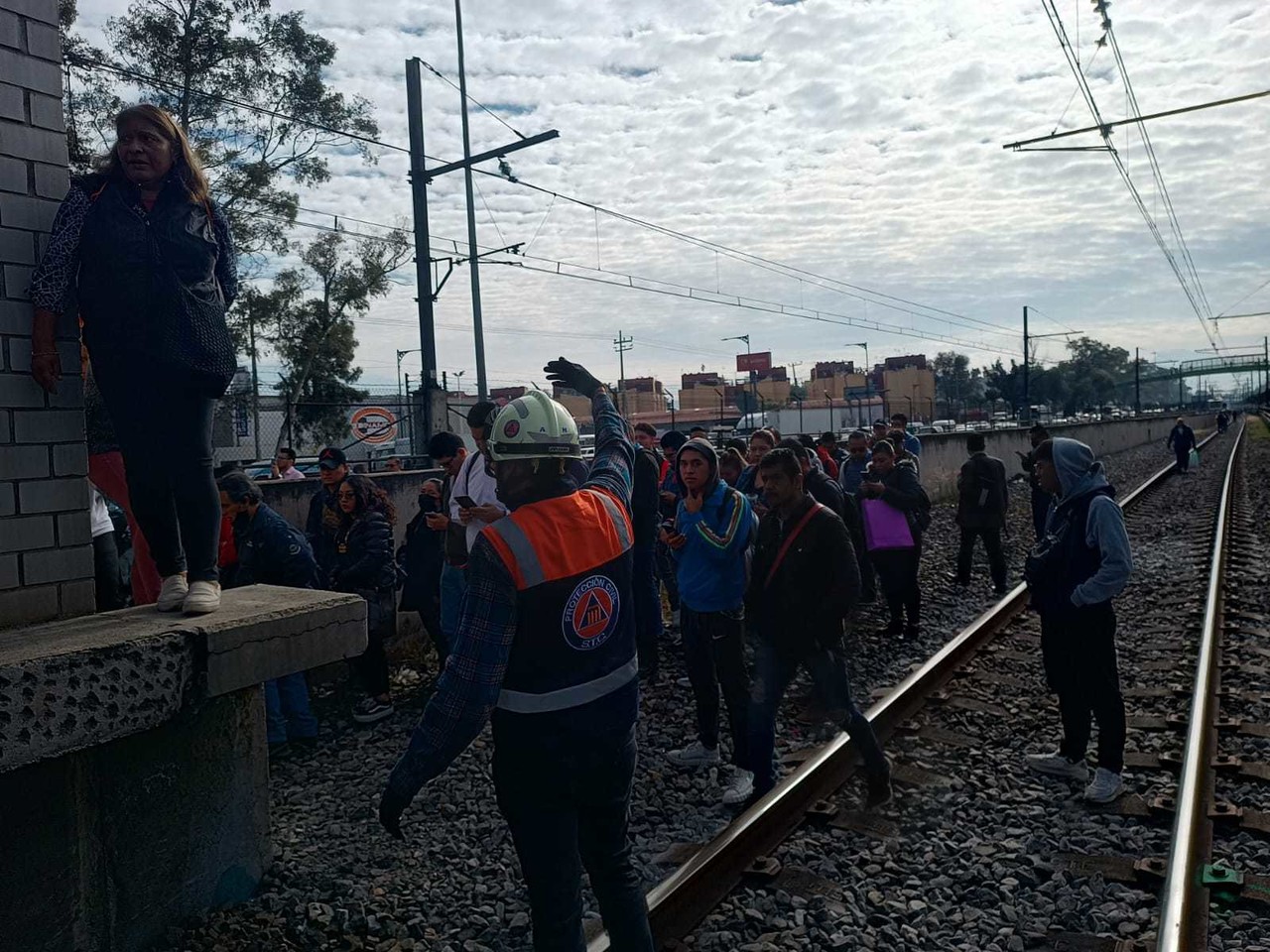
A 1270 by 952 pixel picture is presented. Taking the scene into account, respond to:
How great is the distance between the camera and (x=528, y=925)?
378cm

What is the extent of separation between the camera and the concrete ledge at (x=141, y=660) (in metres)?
2.70

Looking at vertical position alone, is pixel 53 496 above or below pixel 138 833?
above

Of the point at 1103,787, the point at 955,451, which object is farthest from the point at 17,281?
the point at 955,451

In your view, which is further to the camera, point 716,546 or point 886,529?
point 886,529

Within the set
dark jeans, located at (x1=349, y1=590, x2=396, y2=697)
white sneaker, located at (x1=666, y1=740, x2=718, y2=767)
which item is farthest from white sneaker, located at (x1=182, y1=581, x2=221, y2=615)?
white sneaker, located at (x1=666, y1=740, x2=718, y2=767)

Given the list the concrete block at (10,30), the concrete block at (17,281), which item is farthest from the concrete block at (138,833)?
the concrete block at (10,30)

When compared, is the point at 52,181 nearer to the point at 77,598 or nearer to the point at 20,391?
the point at 20,391

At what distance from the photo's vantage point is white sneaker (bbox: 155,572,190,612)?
3549 mm

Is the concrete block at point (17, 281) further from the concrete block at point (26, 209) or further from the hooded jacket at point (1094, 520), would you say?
the hooded jacket at point (1094, 520)

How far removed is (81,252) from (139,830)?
2.12 metres

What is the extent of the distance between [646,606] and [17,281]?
14.5 ft

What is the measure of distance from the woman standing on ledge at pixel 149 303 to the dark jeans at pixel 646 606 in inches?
141

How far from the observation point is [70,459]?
3436 millimetres

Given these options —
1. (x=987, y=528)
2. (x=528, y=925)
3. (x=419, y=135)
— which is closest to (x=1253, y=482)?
(x=987, y=528)
